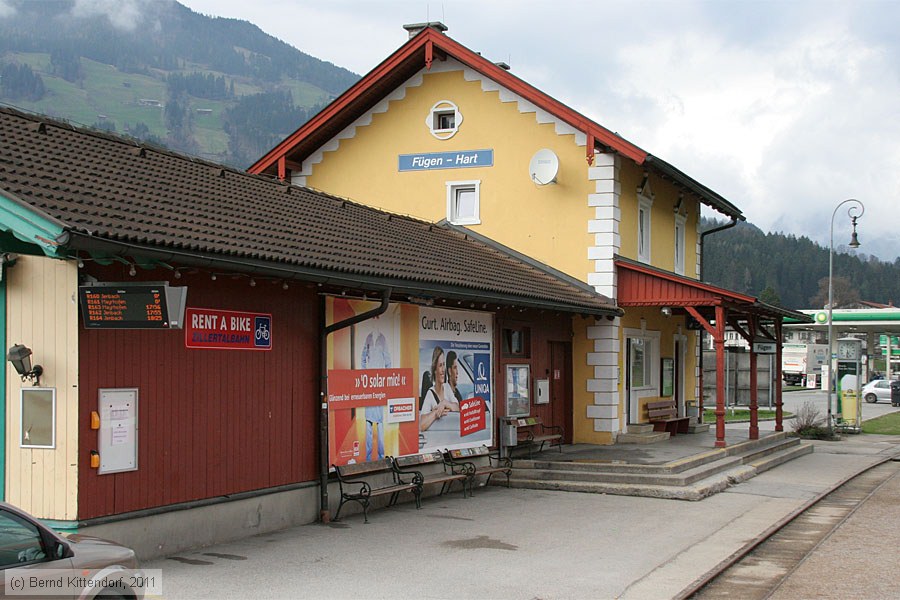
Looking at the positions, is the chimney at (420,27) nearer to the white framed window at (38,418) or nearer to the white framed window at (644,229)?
the white framed window at (644,229)

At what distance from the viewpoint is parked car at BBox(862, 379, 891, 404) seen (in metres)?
54.9

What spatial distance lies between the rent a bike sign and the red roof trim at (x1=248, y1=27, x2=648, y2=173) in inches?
392

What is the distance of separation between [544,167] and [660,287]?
3.31m

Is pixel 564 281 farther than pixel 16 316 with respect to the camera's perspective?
Yes

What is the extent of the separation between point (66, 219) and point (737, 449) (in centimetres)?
1444

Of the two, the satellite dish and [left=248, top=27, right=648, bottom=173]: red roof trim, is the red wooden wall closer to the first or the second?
the satellite dish

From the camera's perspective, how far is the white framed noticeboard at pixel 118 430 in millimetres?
9453

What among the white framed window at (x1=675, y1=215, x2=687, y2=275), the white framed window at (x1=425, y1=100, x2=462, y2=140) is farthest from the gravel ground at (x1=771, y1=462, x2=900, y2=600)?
the white framed window at (x1=675, y1=215, x2=687, y2=275)

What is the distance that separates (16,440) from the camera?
943 cm

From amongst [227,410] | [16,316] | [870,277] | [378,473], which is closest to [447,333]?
[378,473]

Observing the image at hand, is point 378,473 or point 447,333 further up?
point 447,333

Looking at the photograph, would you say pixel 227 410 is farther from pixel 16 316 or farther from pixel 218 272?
pixel 16 316

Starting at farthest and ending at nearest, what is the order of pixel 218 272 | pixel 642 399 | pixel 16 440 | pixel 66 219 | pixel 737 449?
pixel 642 399 < pixel 737 449 < pixel 218 272 < pixel 16 440 < pixel 66 219

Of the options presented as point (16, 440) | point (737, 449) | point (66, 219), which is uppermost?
point (66, 219)
